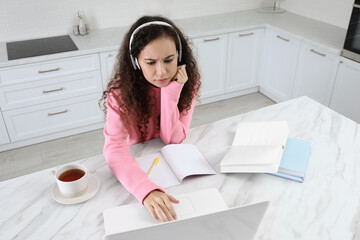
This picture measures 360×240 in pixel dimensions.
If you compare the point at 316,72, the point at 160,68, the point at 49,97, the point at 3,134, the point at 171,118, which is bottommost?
the point at 3,134

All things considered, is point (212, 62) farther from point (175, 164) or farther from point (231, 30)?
point (175, 164)

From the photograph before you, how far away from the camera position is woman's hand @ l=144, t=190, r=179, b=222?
1027 millimetres

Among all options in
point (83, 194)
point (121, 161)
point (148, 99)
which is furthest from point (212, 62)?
point (83, 194)

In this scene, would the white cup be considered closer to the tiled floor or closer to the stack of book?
the stack of book

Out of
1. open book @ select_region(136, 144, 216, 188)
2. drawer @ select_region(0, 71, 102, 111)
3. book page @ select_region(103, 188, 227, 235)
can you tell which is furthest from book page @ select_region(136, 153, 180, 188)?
drawer @ select_region(0, 71, 102, 111)

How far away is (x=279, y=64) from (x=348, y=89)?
0.85 m

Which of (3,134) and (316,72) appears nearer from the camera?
(3,134)

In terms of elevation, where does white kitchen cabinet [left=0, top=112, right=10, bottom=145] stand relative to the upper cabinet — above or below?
below

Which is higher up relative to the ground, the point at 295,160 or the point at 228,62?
the point at 295,160

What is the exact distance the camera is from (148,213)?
106 cm

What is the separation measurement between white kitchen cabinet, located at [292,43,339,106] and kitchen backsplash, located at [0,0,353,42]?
60 cm

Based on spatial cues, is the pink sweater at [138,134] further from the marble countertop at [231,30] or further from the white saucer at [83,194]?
the marble countertop at [231,30]

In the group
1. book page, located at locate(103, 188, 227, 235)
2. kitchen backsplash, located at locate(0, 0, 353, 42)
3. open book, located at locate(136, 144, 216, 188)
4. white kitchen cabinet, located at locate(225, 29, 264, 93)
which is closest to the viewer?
book page, located at locate(103, 188, 227, 235)

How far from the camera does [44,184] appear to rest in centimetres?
121
